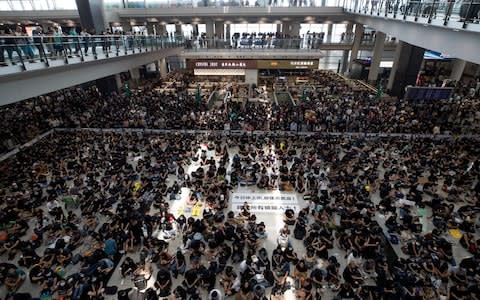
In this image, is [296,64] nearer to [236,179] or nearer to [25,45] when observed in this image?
→ [236,179]

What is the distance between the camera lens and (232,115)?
57.9 feet

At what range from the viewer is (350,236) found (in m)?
8.47

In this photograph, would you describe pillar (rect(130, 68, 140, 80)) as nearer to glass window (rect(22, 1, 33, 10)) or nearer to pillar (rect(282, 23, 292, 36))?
glass window (rect(22, 1, 33, 10))

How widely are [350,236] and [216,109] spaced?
14560 millimetres

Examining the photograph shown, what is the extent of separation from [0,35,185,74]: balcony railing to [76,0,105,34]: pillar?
4.89 meters

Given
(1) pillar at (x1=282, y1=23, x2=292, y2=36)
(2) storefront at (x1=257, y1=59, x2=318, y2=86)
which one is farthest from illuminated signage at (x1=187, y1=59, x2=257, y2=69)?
(1) pillar at (x1=282, y1=23, x2=292, y2=36)

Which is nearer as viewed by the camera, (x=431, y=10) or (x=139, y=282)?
(x=139, y=282)

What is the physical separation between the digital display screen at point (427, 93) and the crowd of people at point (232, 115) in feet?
3.03

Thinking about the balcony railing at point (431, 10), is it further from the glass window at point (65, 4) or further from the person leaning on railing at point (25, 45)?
the glass window at point (65, 4)

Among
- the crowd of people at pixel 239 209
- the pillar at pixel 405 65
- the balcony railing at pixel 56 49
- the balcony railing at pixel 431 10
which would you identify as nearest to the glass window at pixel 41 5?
the crowd of people at pixel 239 209

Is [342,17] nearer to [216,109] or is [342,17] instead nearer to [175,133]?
[216,109]

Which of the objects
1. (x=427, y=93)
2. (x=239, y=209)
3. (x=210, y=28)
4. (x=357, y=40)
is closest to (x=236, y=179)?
(x=239, y=209)

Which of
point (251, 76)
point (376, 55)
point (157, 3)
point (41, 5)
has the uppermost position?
point (157, 3)

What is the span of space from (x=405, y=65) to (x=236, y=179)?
758 inches
